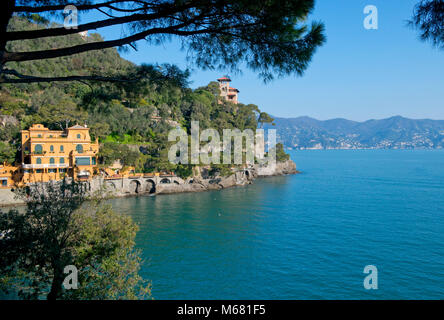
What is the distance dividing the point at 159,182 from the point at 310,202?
715 inches

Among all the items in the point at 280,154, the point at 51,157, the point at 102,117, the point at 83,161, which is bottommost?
the point at 83,161

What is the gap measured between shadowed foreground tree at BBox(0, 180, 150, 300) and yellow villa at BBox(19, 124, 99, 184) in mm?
25544

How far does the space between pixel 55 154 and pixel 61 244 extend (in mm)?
28895

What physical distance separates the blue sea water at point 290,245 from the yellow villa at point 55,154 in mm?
6000

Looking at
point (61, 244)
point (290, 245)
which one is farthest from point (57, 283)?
point (290, 245)

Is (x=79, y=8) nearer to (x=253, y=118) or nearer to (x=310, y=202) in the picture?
(x=310, y=202)

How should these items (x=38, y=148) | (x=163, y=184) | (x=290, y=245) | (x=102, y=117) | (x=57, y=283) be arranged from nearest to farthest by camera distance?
(x=57, y=283)
(x=290, y=245)
(x=38, y=148)
(x=163, y=184)
(x=102, y=117)

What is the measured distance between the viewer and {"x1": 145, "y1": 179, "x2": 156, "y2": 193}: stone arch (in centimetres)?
3775

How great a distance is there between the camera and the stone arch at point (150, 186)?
3775cm

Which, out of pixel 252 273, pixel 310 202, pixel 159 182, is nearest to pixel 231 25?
pixel 252 273

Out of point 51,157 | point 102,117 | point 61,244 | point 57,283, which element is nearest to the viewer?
point 57,283

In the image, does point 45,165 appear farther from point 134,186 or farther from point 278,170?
→ point 278,170

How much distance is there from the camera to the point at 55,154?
32.2m
